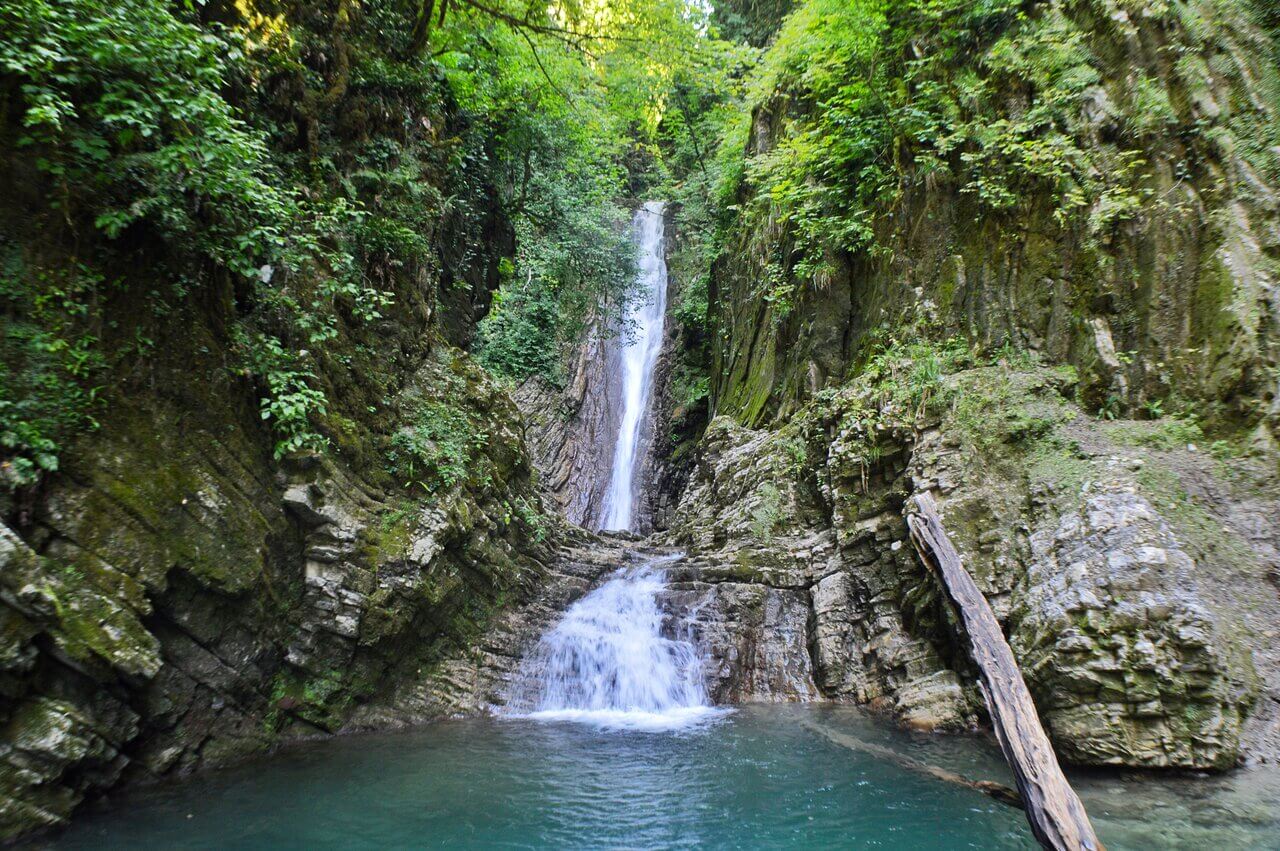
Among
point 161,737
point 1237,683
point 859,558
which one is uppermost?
point 859,558

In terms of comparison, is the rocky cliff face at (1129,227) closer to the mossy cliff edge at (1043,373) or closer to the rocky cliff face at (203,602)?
the mossy cliff edge at (1043,373)

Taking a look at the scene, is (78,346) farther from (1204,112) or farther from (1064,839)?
(1204,112)

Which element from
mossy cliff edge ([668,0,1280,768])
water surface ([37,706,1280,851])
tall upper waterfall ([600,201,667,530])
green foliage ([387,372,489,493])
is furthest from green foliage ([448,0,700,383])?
water surface ([37,706,1280,851])

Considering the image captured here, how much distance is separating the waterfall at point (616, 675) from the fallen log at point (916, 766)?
1.70 m

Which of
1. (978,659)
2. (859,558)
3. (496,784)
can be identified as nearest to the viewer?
(978,659)

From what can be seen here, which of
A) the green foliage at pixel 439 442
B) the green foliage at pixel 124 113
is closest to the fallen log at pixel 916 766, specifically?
the green foliage at pixel 439 442

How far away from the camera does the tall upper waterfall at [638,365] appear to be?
62.6 feet

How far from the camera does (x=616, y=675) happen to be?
30.9ft

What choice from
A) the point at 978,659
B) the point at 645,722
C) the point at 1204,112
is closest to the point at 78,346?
the point at 645,722

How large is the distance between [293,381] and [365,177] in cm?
373

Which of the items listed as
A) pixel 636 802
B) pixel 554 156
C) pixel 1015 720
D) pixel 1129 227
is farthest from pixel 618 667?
pixel 554 156

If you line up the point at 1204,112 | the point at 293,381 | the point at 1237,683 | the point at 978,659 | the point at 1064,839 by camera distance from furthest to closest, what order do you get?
1. the point at 1204,112
2. the point at 293,381
3. the point at 1237,683
4. the point at 978,659
5. the point at 1064,839

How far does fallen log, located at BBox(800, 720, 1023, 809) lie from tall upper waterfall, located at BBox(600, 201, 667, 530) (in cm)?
A: 1152

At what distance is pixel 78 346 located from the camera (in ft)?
17.6
